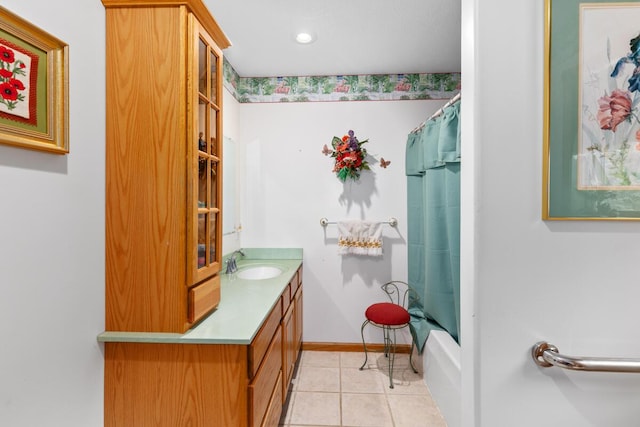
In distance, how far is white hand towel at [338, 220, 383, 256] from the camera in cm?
254

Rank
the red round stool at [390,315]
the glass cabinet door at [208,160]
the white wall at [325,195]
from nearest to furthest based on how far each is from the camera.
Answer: the glass cabinet door at [208,160]
the red round stool at [390,315]
the white wall at [325,195]

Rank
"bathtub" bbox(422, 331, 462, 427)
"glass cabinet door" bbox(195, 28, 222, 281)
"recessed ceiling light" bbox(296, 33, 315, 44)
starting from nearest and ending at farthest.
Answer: "glass cabinet door" bbox(195, 28, 222, 281) → "bathtub" bbox(422, 331, 462, 427) → "recessed ceiling light" bbox(296, 33, 315, 44)

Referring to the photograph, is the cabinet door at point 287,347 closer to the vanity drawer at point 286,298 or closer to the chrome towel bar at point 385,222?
the vanity drawer at point 286,298

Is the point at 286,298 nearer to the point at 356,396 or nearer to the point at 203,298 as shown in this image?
the point at 203,298

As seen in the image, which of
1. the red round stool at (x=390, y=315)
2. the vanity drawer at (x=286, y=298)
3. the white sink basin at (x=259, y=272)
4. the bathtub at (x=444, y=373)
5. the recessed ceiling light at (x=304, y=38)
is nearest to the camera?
the bathtub at (x=444, y=373)

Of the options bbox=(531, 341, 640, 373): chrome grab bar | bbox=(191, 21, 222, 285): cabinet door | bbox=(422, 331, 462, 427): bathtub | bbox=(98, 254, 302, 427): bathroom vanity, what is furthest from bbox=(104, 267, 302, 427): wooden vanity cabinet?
bbox=(422, 331, 462, 427): bathtub

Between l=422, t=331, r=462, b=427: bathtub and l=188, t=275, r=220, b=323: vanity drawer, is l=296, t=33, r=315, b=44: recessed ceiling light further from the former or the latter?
l=422, t=331, r=462, b=427: bathtub

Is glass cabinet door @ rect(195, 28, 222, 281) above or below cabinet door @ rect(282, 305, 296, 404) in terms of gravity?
above

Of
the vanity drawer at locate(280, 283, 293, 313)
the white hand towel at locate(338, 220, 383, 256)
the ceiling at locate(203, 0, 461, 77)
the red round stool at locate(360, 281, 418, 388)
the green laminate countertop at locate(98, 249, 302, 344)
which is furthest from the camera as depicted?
the white hand towel at locate(338, 220, 383, 256)

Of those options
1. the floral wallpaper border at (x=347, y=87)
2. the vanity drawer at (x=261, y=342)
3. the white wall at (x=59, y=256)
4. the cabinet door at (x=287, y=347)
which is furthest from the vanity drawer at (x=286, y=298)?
the floral wallpaper border at (x=347, y=87)

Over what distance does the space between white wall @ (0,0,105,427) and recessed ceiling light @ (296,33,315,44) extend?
4.12 ft

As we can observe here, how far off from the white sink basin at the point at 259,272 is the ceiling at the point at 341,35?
1737 mm

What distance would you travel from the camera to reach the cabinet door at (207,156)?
1199mm

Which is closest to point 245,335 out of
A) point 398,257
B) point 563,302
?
point 563,302
